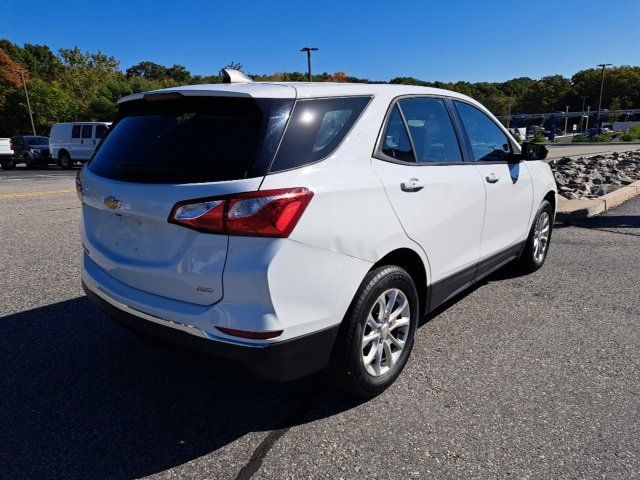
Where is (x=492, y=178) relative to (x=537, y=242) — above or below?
above

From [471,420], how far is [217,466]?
4.33 ft

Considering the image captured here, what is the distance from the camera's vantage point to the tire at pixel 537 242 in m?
4.79

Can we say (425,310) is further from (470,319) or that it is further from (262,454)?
(262,454)

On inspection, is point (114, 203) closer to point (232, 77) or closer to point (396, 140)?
point (232, 77)

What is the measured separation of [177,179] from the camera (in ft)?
7.48

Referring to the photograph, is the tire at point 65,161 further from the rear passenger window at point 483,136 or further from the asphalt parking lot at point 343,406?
the rear passenger window at point 483,136

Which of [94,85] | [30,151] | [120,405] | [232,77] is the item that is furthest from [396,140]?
[94,85]

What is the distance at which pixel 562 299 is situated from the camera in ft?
14.2

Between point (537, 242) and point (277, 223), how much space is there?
370 centimetres

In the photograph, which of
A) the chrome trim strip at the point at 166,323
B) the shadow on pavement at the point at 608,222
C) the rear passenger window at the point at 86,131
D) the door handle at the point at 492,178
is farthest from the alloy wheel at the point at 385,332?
the rear passenger window at the point at 86,131

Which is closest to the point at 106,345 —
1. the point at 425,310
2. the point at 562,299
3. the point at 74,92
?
the point at 425,310

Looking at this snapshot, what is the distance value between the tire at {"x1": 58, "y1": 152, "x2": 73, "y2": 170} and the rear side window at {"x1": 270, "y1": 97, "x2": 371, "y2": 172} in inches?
923

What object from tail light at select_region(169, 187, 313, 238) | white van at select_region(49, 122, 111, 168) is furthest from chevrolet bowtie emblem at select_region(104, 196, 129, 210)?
white van at select_region(49, 122, 111, 168)

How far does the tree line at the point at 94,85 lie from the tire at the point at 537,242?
10246mm
